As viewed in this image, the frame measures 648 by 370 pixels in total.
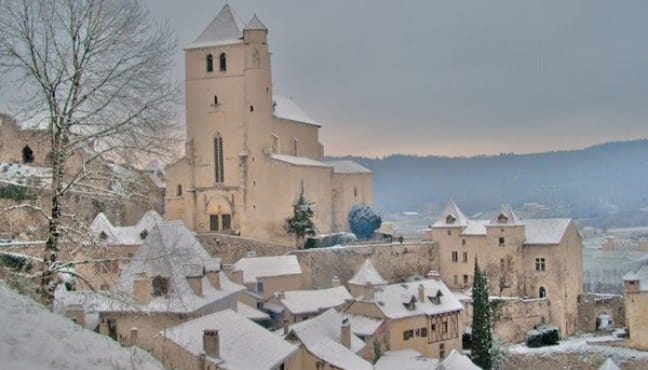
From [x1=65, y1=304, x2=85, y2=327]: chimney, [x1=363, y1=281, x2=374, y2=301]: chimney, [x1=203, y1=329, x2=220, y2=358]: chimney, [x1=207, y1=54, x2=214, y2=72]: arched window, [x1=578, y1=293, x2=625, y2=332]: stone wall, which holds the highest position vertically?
[x1=207, y1=54, x2=214, y2=72]: arched window

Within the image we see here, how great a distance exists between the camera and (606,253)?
69.6m

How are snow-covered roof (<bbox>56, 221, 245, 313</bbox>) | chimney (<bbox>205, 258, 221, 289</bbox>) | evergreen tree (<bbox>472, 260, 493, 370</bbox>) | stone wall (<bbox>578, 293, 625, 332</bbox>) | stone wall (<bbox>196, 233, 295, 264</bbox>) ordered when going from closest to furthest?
1. snow-covered roof (<bbox>56, 221, 245, 313</bbox>)
2. chimney (<bbox>205, 258, 221, 289</bbox>)
3. evergreen tree (<bbox>472, 260, 493, 370</bbox>)
4. stone wall (<bbox>196, 233, 295, 264</bbox>)
5. stone wall (<bbox>578, 293, 625, 332</bbox>)

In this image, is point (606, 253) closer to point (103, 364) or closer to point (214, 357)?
point (214, 357)

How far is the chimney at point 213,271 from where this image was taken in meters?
28.3

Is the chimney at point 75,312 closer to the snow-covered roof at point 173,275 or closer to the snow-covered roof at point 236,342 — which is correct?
the snow-covered roof at point 173,275

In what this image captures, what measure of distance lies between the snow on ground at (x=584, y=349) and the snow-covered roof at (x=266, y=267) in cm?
1251

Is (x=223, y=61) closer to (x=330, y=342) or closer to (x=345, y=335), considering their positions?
(x=345, y=335)

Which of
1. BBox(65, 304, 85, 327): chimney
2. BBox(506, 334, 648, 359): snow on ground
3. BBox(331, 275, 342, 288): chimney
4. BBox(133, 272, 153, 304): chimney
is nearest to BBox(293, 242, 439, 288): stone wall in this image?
BBox(331, 275, 342, 288): chimney

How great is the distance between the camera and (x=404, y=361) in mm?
33938

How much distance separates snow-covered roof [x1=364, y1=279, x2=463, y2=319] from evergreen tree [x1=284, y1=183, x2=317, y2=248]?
322 inches

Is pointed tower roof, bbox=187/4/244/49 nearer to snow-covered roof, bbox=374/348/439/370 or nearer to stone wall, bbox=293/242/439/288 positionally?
stone wall, bbox=293/242/439/288

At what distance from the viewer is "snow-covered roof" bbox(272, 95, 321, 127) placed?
53562 millimetres

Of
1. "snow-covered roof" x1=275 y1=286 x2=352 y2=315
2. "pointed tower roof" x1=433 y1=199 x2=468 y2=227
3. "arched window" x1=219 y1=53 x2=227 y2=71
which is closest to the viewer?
"snow-covered roof" x1=275 y1=286 x2=352 y2=315

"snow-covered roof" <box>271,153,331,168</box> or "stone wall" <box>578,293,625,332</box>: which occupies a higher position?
"snow-covered roof" <box>271,153,331,168</box>
